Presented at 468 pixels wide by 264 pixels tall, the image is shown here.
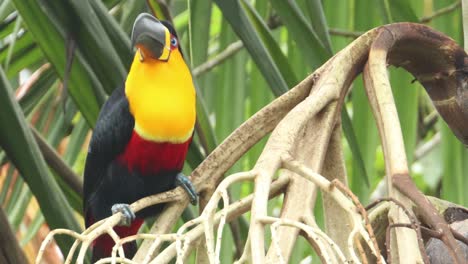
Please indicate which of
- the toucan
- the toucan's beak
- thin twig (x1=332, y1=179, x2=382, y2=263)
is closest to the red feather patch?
the toucan

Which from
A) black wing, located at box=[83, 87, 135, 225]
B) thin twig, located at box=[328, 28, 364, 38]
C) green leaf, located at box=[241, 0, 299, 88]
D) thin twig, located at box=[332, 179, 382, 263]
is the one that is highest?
thin twig, located at box=[332, 179, 382, 263]

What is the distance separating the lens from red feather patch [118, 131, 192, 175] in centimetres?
146

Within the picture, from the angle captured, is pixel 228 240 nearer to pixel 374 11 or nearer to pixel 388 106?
pixel 374 11

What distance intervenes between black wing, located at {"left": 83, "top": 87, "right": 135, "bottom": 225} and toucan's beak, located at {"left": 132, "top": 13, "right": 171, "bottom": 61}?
0.07m

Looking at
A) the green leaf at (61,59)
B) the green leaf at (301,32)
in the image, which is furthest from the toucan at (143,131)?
the green leaf at (301,32)

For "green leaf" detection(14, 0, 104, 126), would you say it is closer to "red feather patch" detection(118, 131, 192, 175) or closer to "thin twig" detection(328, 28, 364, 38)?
"red feather patch" detection(118, 131, 192, 175)

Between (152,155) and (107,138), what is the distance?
7 cm

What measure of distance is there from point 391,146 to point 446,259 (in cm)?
12

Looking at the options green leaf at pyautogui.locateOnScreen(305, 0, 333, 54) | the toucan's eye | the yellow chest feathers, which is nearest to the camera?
green leaf at pyautogui.locateOnScreen(305, 0, 333, 54)

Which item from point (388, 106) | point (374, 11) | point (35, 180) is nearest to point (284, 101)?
point (388, 106)

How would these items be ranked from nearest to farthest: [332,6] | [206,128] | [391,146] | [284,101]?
1. [391,146]
2. [284,101]
3. [206,128]
4. [332,6]

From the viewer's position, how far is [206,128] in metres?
1.27

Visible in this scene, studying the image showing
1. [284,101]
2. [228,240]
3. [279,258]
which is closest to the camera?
[279,258]

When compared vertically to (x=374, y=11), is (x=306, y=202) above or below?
above
